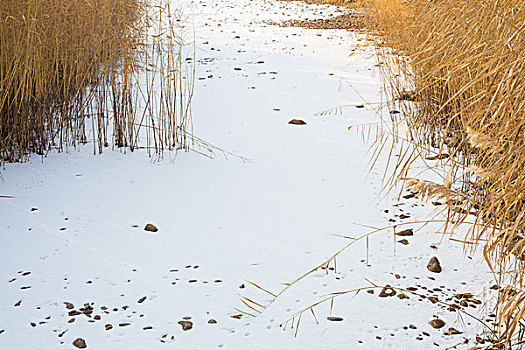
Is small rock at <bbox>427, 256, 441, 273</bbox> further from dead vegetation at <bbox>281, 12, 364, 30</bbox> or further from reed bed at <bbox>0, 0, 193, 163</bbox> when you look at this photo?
dead vegetation at <bbox>281, 12, 364, 30</bbox>

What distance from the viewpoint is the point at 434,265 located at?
4.97 feet

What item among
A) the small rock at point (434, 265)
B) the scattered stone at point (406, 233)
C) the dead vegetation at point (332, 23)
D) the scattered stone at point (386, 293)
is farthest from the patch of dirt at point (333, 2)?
the scattered stone at point (386, 293)

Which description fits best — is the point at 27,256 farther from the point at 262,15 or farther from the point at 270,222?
the point at 262,15

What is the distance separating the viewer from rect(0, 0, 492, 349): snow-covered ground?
4.17 ft

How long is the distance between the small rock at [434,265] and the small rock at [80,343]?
869mm

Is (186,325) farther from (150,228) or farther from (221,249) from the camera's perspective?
(150,228)

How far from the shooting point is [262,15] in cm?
727

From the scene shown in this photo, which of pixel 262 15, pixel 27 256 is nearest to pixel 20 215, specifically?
pixel 27 256

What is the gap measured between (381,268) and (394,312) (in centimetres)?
21

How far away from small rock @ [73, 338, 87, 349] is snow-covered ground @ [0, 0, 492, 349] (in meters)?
0.01

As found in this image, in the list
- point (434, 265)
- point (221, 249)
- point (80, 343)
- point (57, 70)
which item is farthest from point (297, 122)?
point (80, 343)

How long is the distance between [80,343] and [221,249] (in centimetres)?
52

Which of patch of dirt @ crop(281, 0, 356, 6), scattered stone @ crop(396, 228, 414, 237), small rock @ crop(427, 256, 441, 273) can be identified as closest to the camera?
small rock @ crop(427, 256, 441, 273)

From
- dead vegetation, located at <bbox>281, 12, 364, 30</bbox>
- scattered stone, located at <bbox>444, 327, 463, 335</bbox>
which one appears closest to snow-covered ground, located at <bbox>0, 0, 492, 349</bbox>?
scattered stone, located at <bbox>444, 327, 463, 335</bbox>
